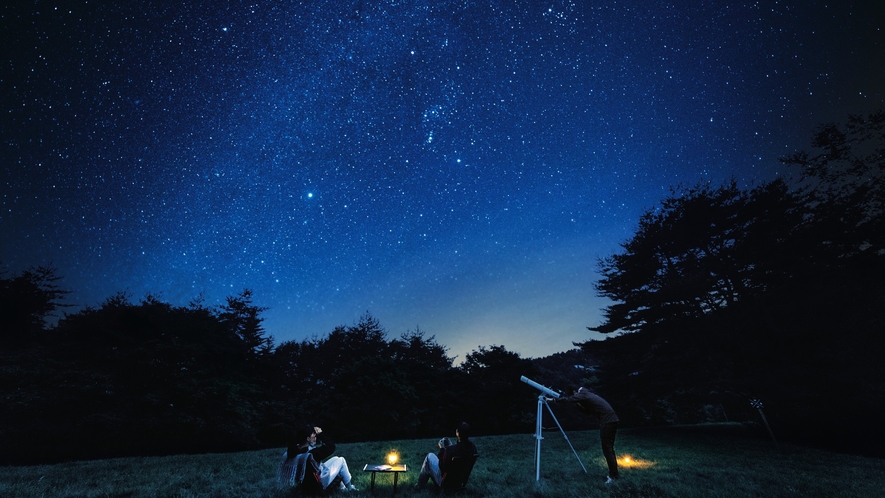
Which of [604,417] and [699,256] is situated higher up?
[699,256]

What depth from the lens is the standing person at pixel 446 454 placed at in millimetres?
6750

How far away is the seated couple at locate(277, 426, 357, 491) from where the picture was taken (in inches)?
255

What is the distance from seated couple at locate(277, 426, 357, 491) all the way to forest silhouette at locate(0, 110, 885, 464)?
55.6ft

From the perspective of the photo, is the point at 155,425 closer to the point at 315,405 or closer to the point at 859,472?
the point at 315,405

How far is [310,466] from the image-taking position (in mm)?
6406

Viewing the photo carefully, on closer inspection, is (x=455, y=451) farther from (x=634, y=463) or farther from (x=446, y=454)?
(x=634, y=463)

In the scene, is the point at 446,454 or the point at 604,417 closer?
the point at 446,454

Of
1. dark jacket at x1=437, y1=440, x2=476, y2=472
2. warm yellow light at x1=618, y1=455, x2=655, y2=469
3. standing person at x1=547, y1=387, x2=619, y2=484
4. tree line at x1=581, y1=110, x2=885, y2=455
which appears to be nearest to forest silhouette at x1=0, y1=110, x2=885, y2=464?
tree line at x1=581, y1=110, x2=885, y2=455

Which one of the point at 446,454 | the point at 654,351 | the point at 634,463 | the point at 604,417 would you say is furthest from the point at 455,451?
the point at 654,351

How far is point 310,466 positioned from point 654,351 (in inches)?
814

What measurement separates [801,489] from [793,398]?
1178 centimetres

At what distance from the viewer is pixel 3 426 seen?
1552cm

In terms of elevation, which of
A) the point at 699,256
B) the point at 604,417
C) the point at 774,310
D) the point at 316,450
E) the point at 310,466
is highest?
the point at 699,256

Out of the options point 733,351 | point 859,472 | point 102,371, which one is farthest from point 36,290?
point 733,351
